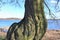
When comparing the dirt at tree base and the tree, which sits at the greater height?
the tree

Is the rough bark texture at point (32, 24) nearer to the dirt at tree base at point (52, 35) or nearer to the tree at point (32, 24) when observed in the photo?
the tree at point (32, 24)

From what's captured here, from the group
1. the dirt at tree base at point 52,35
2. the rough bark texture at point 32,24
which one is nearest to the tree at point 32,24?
A: the rough bark texture at point 32,24

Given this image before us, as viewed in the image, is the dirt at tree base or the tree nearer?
the tree

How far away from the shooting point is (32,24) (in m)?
7.69

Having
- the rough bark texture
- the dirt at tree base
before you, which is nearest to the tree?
the rough bark texture

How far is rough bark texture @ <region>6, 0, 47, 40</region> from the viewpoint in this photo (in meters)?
7.68

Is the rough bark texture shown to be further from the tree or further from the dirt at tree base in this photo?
the dirt at tree base

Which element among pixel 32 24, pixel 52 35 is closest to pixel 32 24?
pixel 32 24

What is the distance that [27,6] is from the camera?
7734mm

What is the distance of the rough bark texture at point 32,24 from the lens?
7.68 m

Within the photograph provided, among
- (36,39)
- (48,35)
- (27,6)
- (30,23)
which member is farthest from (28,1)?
(48,35)

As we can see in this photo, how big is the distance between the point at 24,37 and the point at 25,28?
0.27 metres

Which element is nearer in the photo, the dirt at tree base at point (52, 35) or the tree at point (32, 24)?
the tree at point (32, 24)

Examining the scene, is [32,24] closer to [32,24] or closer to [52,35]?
[32,24]
